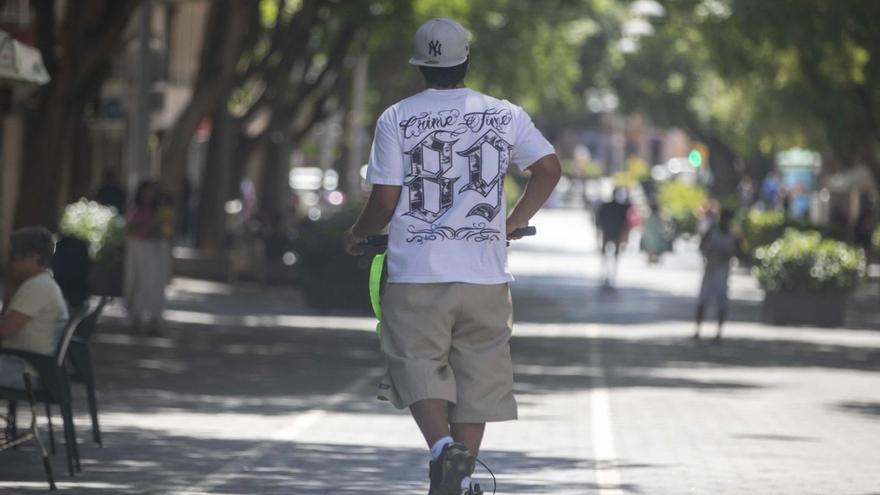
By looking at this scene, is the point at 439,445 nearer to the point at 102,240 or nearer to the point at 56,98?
the point at 56,98

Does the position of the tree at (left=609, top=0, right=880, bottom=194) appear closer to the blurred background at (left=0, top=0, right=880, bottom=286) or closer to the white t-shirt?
the blurred background at (left=0, top=0, right=880, bottom=286)

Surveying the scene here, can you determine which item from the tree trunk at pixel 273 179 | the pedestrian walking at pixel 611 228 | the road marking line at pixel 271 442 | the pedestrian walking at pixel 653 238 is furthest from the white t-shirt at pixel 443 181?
the pedestrian walking at pixel 653 238

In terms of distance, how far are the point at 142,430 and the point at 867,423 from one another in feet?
17.0

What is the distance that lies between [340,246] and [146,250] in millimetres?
6791

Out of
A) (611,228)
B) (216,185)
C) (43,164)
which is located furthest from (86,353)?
(611,228)

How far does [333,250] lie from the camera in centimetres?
2875

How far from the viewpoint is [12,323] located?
35.0ft

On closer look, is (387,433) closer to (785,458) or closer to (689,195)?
(785,458)

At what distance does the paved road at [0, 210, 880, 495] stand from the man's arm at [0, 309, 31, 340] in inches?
27.1

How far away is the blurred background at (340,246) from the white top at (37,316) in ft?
2.08

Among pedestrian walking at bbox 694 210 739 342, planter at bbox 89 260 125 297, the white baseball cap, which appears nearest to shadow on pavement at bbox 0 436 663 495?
the white baseball cap

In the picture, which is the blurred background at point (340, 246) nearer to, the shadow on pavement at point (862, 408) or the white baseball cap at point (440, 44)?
the shadow on pavement at point (862, 408)

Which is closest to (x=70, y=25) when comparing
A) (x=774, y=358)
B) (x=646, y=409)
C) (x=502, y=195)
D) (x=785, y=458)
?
(x=774, y=358)

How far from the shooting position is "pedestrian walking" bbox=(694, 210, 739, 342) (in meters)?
23.9
